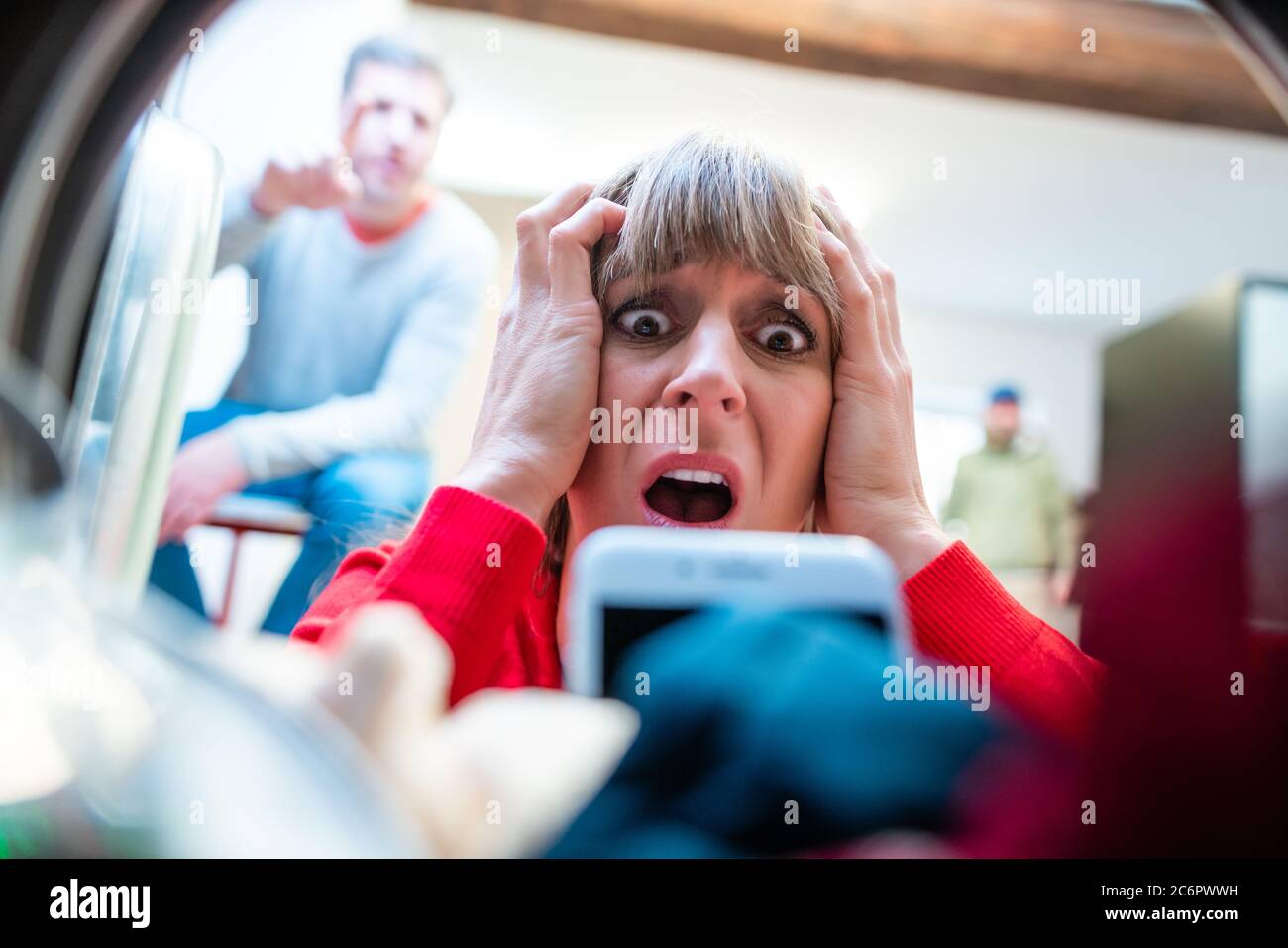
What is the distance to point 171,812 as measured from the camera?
327mm

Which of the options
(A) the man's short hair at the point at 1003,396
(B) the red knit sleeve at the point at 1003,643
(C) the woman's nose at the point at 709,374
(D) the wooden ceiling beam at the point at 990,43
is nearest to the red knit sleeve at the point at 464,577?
(C) the woman's nose at the point at 709,374

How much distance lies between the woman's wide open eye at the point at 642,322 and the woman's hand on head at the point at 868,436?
127 mm

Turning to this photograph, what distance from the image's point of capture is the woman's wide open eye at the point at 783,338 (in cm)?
64

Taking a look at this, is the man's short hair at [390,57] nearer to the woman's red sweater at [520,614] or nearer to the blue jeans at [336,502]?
the blue jeans at [336,502]

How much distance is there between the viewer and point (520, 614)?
2.07ft

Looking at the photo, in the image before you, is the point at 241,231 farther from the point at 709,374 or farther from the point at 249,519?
the point at 709,374

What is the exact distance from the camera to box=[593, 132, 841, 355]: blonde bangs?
2.12ft

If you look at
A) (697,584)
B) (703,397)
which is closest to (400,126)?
(703,397)

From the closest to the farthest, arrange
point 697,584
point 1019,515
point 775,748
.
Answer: point 775,748 → point 697,584 → point 1019,515

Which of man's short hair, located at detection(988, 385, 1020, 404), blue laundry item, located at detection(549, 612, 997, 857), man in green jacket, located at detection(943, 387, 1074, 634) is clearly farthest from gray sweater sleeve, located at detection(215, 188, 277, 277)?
man's short hair, located at detection(988, 385, 1020, 404)

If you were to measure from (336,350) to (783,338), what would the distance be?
359 millimetres
